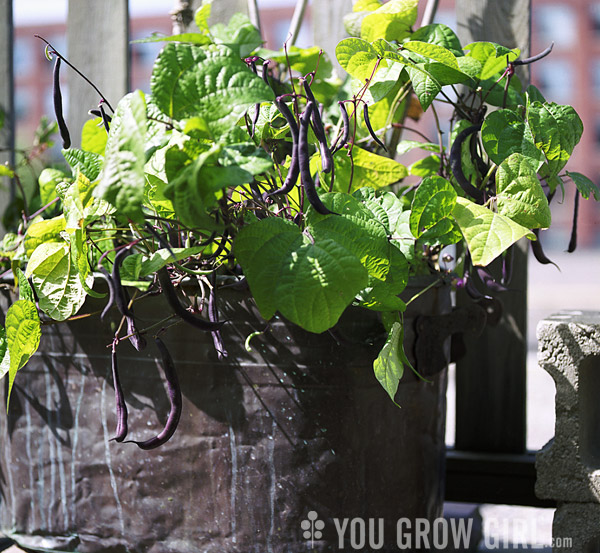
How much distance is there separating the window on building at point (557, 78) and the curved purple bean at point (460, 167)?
92.5 feet

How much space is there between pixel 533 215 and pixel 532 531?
760 mm

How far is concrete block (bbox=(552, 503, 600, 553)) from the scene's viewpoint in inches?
33.4

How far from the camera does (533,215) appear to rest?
0.72 metres

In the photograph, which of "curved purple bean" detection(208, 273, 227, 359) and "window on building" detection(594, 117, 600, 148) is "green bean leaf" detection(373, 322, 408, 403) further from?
"window on building" detection(594, 117, 600, 148)

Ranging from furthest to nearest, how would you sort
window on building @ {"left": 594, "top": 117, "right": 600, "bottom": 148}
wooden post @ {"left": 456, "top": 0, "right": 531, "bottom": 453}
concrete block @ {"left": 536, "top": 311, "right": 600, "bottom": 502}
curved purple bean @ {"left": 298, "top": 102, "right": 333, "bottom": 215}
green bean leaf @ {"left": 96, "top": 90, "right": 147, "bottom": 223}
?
window on building @ {"left": 594, "top": 117, "right": 600, "bottom": 148} < wooden post @ {"left": 456, "top": 0, "right": 531, "bottom": 453} < concrete block @ {"left": 536, "top": 311, "right": 600, "bottom": 502} < curved purple bean @ {"left": 298, "top": 102, "right": 333, "bottom": 215} < green bean leaf @ {"left": 96, "top": 90, "right": 147, "bottom": 223}

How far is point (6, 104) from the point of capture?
1.32 meters

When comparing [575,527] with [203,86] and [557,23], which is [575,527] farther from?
[557,23]

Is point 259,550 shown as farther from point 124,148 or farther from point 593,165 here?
point 593,165

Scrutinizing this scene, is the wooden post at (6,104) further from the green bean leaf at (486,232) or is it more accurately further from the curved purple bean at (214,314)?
the green bean leaf at (486,232)

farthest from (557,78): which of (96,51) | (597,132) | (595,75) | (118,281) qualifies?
(118,281)

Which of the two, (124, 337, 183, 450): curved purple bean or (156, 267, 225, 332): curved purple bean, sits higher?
(156, 267, 225, 332): curved purple bean

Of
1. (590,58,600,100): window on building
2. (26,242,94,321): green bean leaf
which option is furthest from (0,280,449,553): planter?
(590,58,600,100): window on building

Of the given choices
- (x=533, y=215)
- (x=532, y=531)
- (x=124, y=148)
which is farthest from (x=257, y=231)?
(x=532, y=531)

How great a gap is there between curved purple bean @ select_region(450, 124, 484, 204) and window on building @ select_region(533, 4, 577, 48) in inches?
1149
